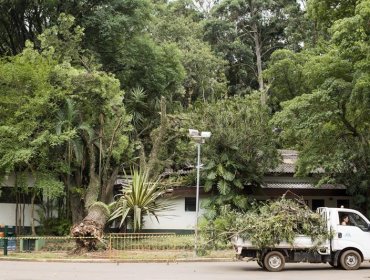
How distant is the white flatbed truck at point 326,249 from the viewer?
16.8m

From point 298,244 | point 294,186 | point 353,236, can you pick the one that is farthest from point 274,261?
point 294,186

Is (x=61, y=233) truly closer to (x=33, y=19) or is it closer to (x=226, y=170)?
(x=226, y=170)

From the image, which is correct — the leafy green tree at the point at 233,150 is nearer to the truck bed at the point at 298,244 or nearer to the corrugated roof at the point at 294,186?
the corrugated roof at the point at 294,186

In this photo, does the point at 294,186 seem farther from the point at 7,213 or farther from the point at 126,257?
the point at 7,213

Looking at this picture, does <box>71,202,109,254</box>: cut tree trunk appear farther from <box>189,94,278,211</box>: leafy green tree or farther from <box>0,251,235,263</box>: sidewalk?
<box>189,94,278,211</box>: leafy green tree

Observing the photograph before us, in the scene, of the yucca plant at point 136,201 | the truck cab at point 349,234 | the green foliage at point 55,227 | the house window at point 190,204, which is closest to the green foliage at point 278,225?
the truck cab at point 349,234

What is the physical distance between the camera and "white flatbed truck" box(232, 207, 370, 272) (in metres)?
16.8

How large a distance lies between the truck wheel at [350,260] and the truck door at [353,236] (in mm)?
247

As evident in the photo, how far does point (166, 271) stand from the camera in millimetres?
16688

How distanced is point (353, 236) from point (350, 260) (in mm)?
824

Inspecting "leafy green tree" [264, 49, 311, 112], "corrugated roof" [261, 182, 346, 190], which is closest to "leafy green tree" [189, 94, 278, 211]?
"corrugated roof" [261, 182, 346, 190]

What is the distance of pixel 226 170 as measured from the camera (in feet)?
99.6

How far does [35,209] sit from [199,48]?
81.6 ft

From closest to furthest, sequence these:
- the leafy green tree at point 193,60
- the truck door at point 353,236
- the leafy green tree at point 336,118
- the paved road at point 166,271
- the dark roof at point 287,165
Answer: the paved road at point 166,271 → the truck door at point 353,236 → the leafy green tree at point 336,118 → the dark roof at point 287,165 → the leafy green tree at point 193,60
